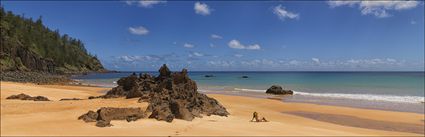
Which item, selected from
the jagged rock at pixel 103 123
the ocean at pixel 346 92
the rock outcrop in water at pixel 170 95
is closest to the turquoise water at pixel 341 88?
the ocean at pixel 346 92

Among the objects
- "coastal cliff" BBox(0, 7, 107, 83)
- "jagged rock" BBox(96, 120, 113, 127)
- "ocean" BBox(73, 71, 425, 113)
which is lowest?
"ocean" BBox(73, 71, 425, 113)

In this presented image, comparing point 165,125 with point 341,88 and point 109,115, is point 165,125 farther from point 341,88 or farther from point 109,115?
point 341,88

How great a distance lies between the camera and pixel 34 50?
11144 centimetres

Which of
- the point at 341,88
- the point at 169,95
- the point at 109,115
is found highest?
the point at 169,95

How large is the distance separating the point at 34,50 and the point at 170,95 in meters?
103

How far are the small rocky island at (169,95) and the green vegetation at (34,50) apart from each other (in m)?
66.3

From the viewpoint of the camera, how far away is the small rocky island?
668 inches

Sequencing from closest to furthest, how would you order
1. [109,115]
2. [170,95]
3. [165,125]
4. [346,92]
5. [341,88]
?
[165,125] < [109,115] < [170,95] < [346,92] < [341,88]

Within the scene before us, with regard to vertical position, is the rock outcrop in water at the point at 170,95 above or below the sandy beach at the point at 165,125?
above

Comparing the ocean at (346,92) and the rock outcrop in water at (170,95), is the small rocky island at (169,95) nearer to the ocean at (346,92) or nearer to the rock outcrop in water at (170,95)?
the rock outcrop in water at (170,95)

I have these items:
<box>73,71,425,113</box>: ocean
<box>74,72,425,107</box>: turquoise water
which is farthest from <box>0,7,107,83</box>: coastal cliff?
<box>73,71,425,113</box>: ocean

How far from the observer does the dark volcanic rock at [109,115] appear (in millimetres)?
14375

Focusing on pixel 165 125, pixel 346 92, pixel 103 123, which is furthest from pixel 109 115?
pixel 346 92

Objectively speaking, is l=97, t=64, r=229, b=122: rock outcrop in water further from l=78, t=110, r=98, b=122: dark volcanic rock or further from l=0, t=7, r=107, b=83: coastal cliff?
l=0, t=7, r=107, b=83: coastal cliff
